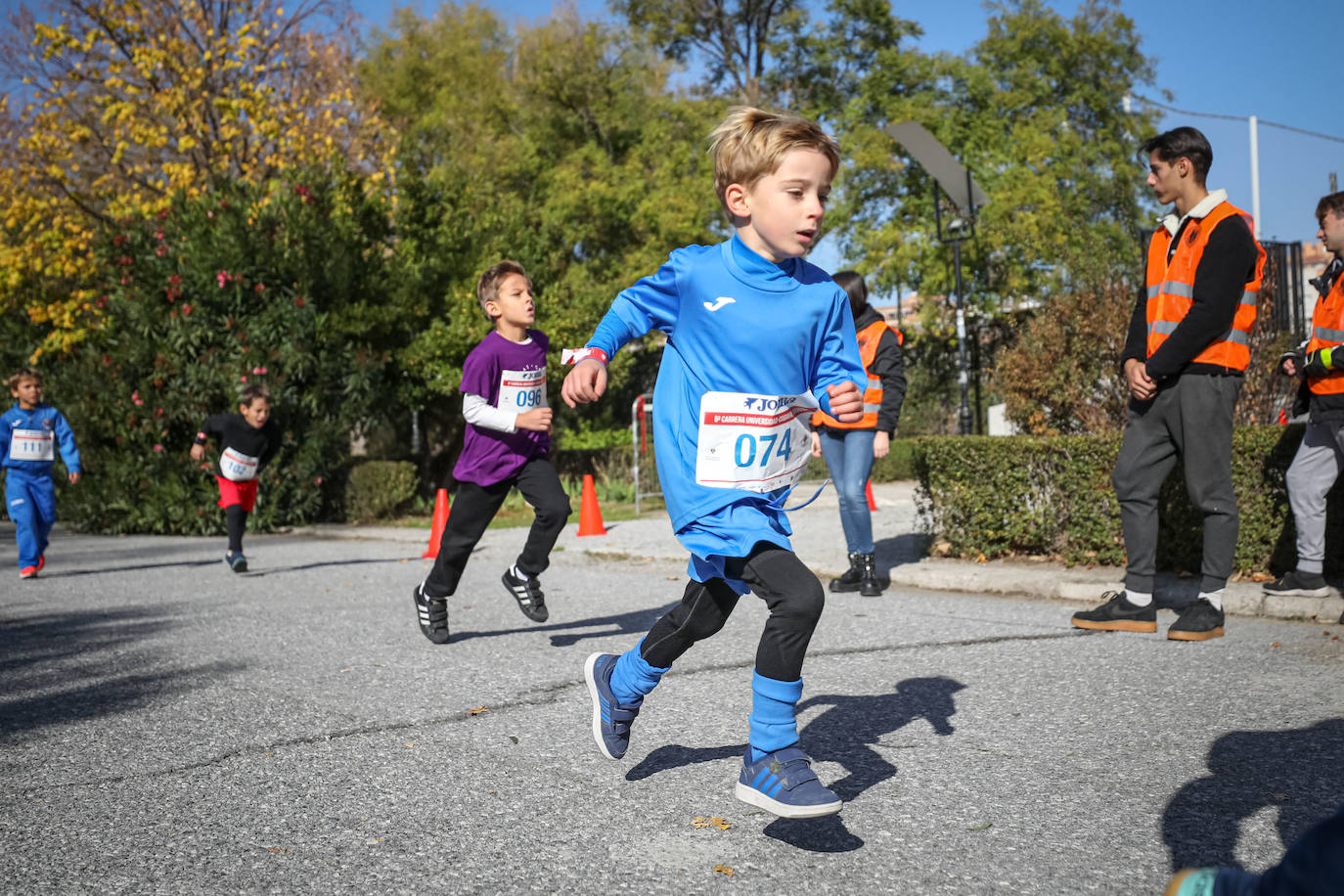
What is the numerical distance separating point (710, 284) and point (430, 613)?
3418 millimetres

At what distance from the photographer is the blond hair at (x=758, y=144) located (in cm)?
331

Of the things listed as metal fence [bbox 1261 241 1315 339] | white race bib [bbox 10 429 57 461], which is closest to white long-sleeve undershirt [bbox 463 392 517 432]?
white race bib [bbox 10 429 57 461]

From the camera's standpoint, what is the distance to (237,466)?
33.8ft

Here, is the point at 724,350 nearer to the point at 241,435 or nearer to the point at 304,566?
the point at 241,435

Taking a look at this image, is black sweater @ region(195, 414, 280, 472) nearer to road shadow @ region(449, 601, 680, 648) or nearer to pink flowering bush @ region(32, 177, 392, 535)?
pink flowering bush @ region(32, 177, 392, 535)

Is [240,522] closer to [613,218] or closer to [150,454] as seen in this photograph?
[150,454]

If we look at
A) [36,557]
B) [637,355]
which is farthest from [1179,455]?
[637,355]

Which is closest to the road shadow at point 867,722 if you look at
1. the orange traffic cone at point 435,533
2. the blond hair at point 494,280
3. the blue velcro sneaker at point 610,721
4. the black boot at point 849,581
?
the blue velcro sneaker at point 610,721

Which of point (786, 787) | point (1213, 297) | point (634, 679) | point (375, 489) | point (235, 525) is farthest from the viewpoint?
point (375, 489)

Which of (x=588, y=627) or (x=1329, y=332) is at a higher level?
(x=1329, y=332)

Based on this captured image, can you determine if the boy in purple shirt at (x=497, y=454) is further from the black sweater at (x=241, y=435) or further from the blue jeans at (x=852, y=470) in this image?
the black sweater at (x=241, y=435)

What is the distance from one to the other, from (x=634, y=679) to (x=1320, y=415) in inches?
170

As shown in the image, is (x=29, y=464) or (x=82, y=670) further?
(x=29, y=464)

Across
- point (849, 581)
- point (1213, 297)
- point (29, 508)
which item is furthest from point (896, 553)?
point (29, 508)
